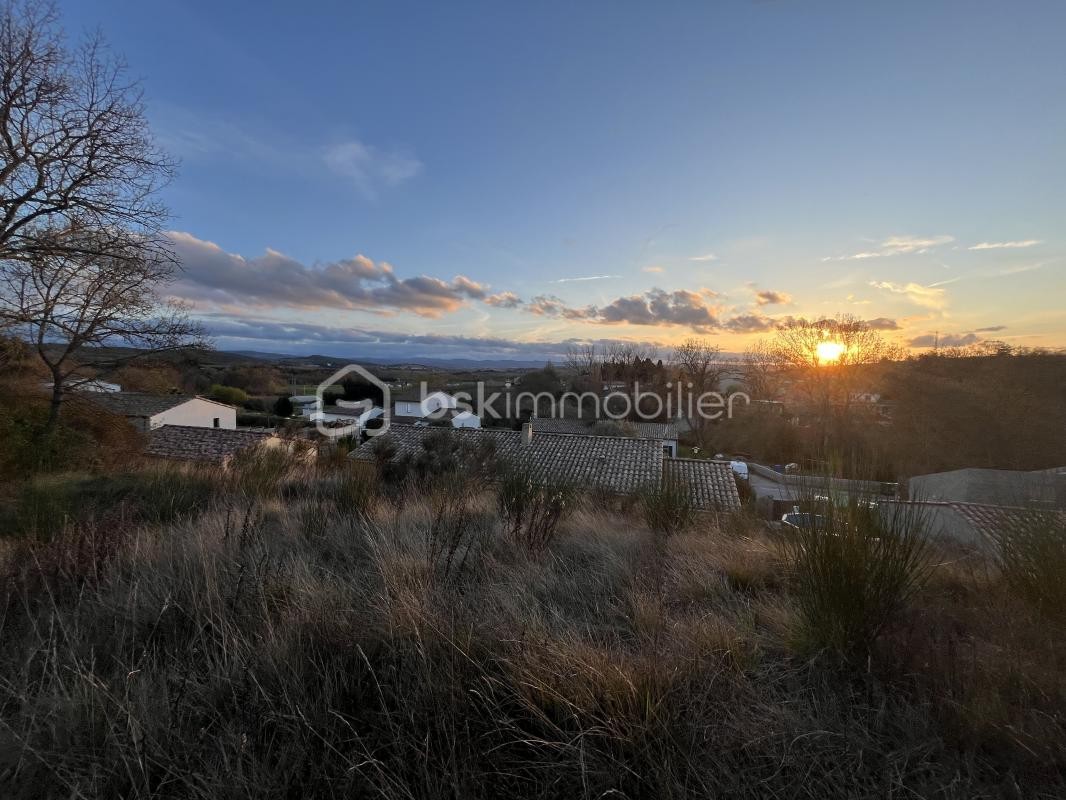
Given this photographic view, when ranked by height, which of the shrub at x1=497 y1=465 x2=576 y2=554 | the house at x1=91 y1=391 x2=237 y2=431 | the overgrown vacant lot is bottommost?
the house at x1=91 y1=391 x2=237 y2=431

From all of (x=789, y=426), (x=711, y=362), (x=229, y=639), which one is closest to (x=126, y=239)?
(x=229, y=639)

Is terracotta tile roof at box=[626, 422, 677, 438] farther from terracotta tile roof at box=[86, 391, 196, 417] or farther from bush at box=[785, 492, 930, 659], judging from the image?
bush at box=[785, 492, 930, 659]

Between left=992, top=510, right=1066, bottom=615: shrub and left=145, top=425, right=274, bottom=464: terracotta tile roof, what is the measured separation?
74.2 ft

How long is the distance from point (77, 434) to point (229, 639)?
66.5 feet

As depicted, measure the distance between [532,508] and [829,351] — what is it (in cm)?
3270

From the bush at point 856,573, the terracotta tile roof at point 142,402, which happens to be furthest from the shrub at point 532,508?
the terracotta tile roof at point 142,402

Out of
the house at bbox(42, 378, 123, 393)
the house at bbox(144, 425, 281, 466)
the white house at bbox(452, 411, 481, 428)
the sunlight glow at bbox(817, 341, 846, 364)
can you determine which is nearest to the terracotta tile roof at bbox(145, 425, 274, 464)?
the house at bbox(144, 425, 281, 466)

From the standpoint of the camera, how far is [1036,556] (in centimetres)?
263

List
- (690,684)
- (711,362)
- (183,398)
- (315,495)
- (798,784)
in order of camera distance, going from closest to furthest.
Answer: (798,784) < (690,684) < (315,495) < (183,398) < (711,362)

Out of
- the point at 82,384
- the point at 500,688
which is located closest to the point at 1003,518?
the point at 500,688

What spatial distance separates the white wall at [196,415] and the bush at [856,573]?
29909 millimetres

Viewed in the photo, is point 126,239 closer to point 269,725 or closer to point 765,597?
point 269,725

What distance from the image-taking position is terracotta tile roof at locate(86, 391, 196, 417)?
2470 cm

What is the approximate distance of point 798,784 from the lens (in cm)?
142
